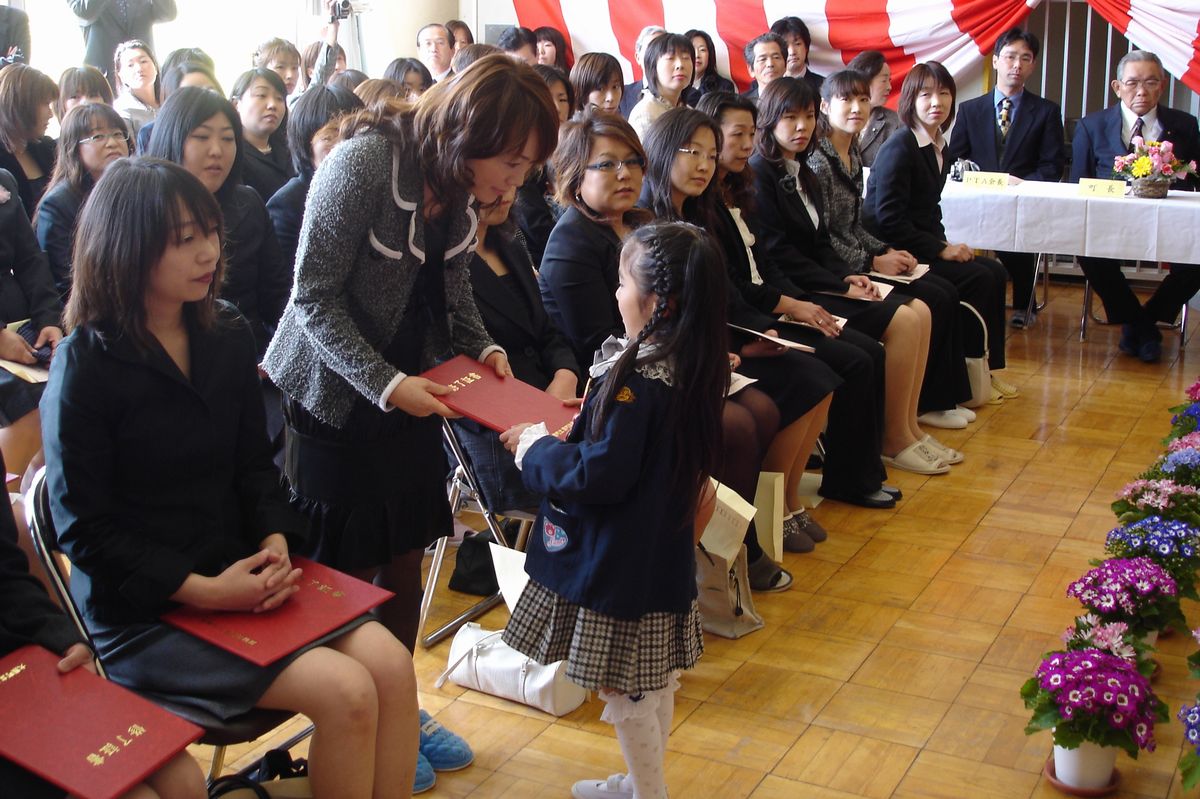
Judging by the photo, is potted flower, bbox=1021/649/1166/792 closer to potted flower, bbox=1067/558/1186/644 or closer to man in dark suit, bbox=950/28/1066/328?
potted flower, bbox=1067/558/1186/644

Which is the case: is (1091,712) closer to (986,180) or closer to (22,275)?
(22,275)

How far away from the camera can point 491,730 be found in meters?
2.61

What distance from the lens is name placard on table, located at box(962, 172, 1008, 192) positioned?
5.92 meters

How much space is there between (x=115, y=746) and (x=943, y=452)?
3.36 m

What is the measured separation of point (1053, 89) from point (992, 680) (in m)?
5.77

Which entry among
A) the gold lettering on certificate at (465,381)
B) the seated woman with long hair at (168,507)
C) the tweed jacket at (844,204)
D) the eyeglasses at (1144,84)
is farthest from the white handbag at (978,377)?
the seated woman with long hair at (168,507)

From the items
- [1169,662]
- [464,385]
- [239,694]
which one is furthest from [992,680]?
[239,694]

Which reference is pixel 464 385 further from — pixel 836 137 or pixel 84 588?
pixel 836 137

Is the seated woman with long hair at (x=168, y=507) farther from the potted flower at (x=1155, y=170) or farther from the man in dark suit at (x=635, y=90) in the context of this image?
the man in dark suit at (x=635, y=90)

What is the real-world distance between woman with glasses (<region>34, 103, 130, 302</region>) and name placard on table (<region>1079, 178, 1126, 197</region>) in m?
4.18

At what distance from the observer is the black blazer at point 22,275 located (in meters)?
3.38

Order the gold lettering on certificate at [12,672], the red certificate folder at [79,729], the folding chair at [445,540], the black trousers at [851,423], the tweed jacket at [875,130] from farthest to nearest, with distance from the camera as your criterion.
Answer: the tweed jacket at [875,130] → the black trousers at [851,423] → the folding chair at [445,540] → the gold lettering on certificate at [12,672] → the red certificate folder at [79,729]

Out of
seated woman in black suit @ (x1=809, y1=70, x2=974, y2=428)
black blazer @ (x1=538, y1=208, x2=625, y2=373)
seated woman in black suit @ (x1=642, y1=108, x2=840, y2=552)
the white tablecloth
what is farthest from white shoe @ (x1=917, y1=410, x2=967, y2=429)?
black blazer @ (x1=538, y1=208, x2=625, y2=373)

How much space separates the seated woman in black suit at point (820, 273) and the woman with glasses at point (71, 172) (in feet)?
6.71
